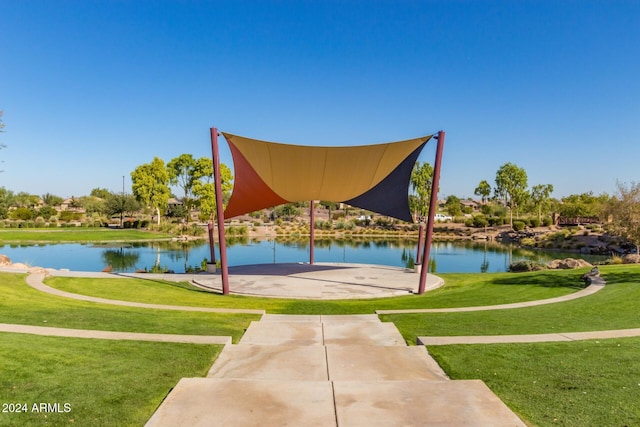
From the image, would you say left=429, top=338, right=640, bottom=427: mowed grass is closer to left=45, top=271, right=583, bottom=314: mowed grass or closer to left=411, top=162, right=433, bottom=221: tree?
left=45, top=271, right=583, bottom=314: mowed grass

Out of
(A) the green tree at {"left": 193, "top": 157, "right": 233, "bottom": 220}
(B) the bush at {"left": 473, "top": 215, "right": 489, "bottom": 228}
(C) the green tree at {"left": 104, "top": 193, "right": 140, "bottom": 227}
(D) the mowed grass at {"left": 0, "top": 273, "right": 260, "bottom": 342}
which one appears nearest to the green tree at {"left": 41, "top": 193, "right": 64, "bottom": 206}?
(C) the green tree at {"left": 104, "top": 193, "right": 140, "bottom": 227}

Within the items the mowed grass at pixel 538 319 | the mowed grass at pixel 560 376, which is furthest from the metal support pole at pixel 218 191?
the mowed grass at pixel 560 376

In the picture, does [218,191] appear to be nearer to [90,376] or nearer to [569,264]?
[90,376]

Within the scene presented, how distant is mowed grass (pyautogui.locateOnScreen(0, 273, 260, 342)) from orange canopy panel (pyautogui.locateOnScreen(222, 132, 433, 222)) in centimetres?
643

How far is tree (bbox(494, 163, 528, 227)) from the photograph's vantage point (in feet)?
230

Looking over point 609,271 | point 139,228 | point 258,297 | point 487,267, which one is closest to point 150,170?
point 139,228

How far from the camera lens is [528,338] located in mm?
7172

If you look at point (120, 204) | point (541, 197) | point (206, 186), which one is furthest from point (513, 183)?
point (120, 204)

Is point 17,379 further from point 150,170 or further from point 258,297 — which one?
point 150,170

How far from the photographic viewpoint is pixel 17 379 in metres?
4.85

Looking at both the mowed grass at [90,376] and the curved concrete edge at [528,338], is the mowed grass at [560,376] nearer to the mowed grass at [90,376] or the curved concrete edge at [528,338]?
the curved concrete edge at [528,338]

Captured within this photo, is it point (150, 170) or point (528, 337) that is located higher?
point (150, 170)

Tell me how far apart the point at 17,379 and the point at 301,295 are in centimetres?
930

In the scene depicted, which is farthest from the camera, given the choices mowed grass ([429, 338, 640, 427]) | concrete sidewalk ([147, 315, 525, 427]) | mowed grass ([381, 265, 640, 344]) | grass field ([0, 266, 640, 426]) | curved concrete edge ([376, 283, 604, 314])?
curved concrete edge ([376, 283, 604, 314])
